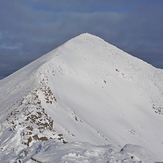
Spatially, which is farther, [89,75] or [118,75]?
[118,75]

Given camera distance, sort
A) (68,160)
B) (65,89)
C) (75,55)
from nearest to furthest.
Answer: (68,160) < (65,89) < (75,55)

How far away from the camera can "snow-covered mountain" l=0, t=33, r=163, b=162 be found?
8898 mm

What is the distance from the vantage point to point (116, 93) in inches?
1399

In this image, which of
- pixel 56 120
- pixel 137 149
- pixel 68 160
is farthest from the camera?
pixel 56 120

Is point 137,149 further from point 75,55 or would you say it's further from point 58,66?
point 75,55

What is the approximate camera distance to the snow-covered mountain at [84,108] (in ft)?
29.2

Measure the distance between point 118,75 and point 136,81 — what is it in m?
4.17

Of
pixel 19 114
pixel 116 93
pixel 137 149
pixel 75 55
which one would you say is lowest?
pixel 137 149

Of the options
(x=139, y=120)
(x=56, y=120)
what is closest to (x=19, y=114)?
(x=56, y=120)

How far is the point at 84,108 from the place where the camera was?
86.3 feet

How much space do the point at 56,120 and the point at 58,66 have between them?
1689 cm

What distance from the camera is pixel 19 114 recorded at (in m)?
14.7

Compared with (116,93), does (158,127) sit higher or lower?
lower

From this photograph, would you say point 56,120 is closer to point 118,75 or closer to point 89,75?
point 89,75
